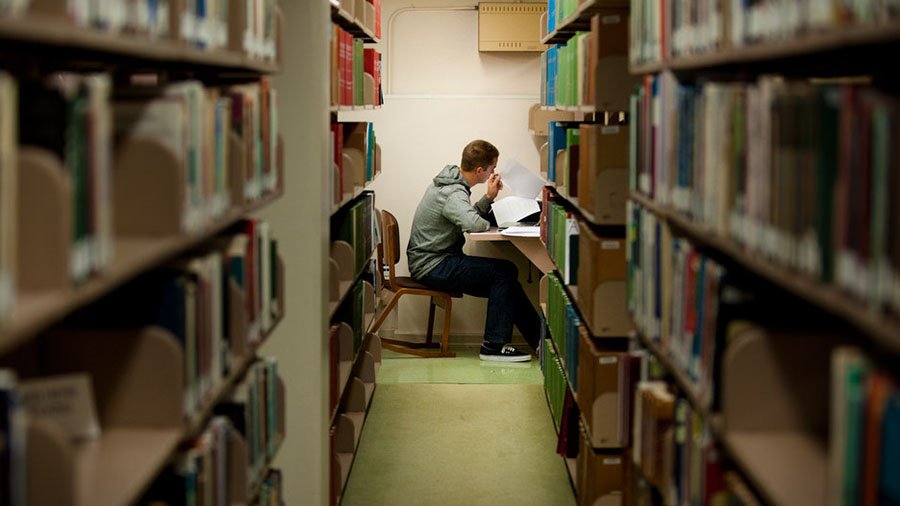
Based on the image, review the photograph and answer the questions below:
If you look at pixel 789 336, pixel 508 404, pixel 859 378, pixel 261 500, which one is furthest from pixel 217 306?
pixel 508 404

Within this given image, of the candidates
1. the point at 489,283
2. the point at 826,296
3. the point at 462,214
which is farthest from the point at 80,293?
the point at 489,283

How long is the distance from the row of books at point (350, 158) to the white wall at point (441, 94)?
4.21ft

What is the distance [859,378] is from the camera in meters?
1.46

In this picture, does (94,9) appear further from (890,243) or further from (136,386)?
(890,243)

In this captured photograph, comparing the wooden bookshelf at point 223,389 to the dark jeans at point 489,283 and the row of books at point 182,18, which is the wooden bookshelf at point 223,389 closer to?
the row of books at point 182,18

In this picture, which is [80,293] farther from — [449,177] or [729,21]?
[449,177]

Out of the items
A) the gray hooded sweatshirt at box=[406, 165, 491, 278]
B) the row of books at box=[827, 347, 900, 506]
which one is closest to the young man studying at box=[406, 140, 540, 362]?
the gray hooded sweatshirt at box=[406, 165, 491, 278]

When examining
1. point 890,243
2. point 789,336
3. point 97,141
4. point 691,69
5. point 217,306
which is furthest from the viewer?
point 691,69

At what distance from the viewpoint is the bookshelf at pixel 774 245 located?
1437mm

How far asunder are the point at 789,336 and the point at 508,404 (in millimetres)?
3790

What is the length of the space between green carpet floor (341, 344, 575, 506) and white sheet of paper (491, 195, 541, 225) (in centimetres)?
92

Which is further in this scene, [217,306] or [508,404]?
[508,404]

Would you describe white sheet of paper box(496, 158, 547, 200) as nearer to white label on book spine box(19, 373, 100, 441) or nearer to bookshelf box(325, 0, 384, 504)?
bookshelf box(325, 0, 384, 504)

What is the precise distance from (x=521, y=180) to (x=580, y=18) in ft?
8.58
